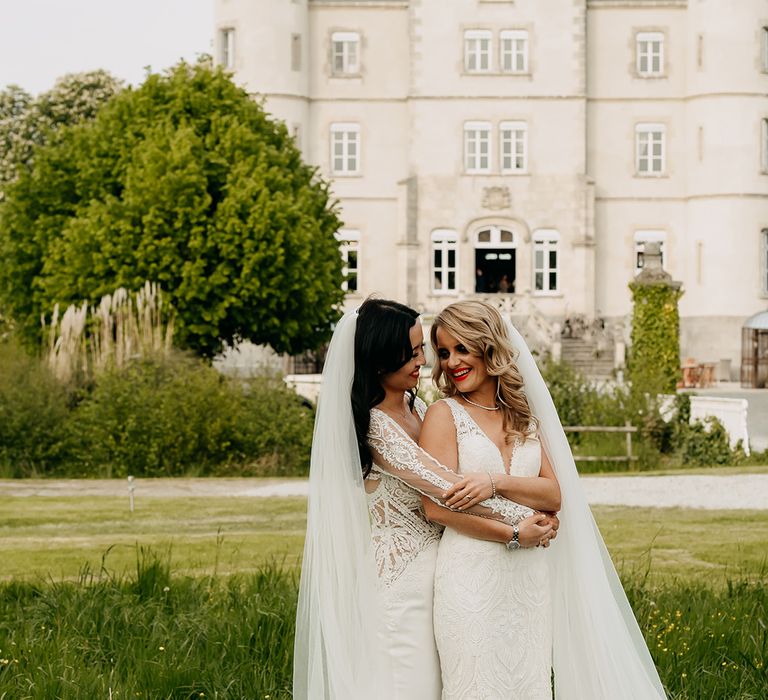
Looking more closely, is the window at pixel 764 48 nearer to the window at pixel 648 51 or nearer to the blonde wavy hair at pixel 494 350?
the window at pixel 648 51

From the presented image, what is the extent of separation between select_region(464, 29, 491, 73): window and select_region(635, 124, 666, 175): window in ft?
15.8

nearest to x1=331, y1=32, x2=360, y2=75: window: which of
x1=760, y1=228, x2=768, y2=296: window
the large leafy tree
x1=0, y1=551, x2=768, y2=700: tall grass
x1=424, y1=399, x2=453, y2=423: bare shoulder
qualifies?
x1=760, y1=228, x2=768, y2=296: window

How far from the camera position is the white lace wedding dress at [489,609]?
15.2ft

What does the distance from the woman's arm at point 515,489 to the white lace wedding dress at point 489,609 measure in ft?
0.19

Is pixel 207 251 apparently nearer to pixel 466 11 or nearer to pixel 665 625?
pixel 466 11

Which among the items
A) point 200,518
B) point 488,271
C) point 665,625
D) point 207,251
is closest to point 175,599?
point 665,625

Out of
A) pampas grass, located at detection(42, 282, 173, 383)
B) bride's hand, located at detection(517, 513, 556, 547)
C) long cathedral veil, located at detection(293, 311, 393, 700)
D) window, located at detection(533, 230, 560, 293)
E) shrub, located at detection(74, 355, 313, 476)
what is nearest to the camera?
bride's hand, located at detection(517, 513, 556, 547)

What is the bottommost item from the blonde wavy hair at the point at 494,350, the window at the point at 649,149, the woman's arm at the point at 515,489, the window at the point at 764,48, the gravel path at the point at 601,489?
the gravel path at the point at 601,489

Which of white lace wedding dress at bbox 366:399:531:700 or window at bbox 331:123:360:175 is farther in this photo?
window at bbox 331:123:360:175

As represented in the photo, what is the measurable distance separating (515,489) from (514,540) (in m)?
0.16

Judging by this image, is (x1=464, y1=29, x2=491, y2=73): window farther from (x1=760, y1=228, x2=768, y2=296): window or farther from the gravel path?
the gravel path

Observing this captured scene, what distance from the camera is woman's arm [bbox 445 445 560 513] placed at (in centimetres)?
459

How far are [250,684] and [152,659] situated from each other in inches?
18.5

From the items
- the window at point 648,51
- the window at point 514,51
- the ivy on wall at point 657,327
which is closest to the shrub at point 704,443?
the ivy on wall at point 657,327
